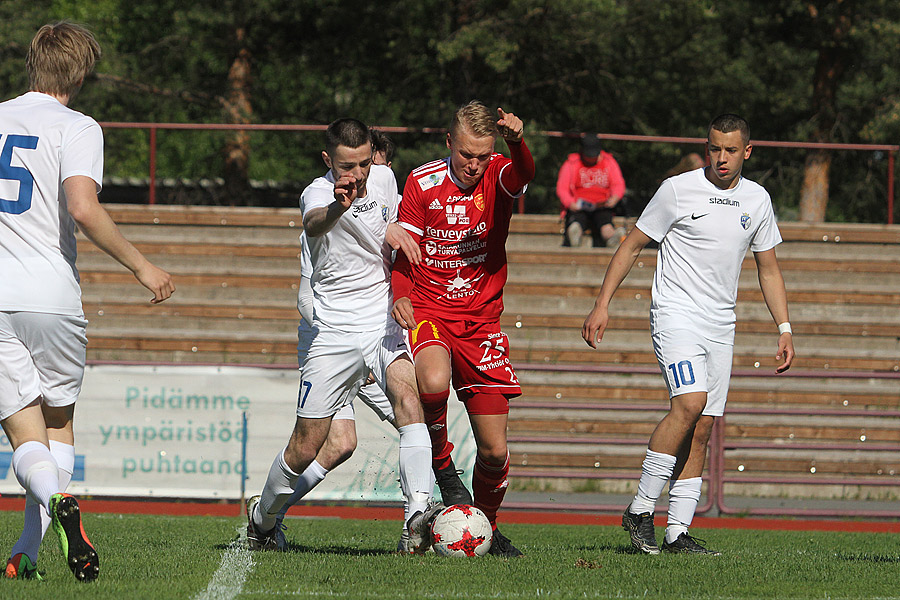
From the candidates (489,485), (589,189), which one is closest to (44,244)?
(489,485)

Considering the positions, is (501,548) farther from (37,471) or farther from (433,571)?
(37,471)

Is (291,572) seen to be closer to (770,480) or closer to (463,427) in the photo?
(463,427)

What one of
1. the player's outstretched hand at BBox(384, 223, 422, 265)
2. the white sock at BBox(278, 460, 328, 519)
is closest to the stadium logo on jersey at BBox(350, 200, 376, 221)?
the player's outstretched hand at BBox(384, 223, 422, 265)

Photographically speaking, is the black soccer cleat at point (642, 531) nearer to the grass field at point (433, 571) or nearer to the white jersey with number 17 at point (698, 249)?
the grass field at point (433, 571)

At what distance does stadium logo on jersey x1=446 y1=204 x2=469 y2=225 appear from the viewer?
20.5 ft

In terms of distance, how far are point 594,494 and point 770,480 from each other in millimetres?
1803

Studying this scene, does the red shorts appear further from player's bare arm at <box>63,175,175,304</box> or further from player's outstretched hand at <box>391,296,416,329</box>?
player's bare arm at <box>63,175,175,304</box>

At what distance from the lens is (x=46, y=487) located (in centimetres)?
451

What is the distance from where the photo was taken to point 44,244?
471 centimetres

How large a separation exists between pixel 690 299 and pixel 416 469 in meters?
1.91

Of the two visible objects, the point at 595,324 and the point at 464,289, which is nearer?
the point at 464,289

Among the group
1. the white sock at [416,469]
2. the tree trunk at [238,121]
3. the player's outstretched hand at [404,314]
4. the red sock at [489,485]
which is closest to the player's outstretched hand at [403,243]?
the player's outstretched hand at [404,314]

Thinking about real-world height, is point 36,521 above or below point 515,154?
below

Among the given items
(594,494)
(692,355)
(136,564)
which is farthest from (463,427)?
(136,564)
